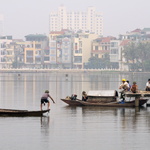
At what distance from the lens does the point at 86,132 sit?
28812mm

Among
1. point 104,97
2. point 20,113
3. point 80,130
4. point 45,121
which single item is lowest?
point 80,130

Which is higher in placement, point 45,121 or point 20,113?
point 20,113

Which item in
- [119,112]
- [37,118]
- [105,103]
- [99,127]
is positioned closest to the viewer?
[99,127]

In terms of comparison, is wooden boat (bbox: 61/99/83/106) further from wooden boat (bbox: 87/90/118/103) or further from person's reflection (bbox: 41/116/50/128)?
person's reflection (bbox: 41/116/50/128)

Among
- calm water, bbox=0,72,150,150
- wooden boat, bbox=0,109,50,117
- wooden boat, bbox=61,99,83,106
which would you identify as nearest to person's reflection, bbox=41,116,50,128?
calm water, bbox=0,72,150,150

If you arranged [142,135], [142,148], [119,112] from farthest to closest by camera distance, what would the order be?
[119,112] < [142,135] < [142,148]

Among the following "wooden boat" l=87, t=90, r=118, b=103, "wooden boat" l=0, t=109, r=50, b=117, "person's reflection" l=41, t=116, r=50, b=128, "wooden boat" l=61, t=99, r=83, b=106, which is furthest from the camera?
"wooden boat" l=61, t=99, r=83, b=106

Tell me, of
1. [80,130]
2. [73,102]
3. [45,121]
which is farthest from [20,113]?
[73,102]

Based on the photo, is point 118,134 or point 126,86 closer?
point 118,134

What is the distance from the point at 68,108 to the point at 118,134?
43.7 feet

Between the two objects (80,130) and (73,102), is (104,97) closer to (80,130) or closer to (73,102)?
(73,102)

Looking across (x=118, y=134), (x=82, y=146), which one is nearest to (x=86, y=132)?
(x=118, y=134)

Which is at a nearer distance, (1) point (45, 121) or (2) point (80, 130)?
(2) point (80, 130)

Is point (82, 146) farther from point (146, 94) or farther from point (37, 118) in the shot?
point (146, 94)
